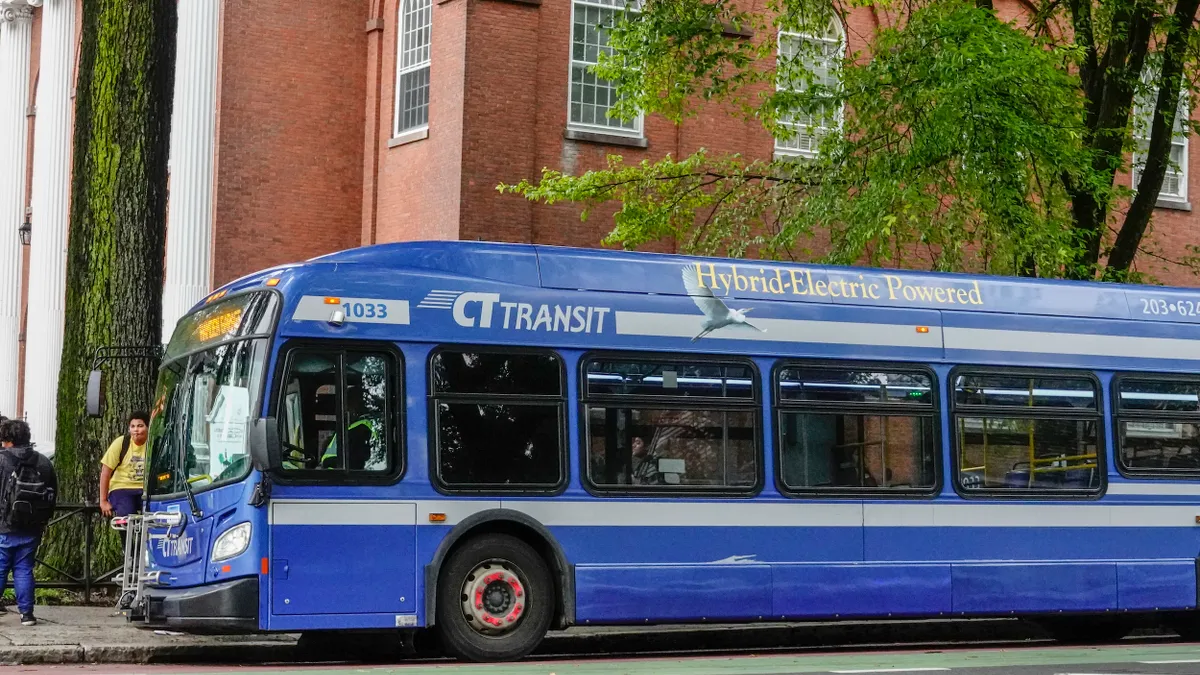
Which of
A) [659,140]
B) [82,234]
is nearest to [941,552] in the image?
[82,234]

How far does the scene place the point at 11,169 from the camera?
3912cm

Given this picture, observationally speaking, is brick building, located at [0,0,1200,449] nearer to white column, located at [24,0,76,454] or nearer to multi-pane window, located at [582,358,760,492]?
white column, located at [24,0,76,454]

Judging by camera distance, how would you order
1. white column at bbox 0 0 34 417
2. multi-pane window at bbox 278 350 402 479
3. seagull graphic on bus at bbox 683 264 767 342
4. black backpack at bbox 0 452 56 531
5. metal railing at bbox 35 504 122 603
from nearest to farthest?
multi-pane window at bbox 278 350 402 479 → seagull graphic on bus at bbox 683 264 767 342 → black backpack at bbox 0 452 56 531 → metal railing at bbox 35 504 122 603 → white column at bbox 0 0 34 417

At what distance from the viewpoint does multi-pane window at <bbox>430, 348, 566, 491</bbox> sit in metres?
12.0

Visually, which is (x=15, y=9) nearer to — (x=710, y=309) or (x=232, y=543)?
(x=710, y=309)

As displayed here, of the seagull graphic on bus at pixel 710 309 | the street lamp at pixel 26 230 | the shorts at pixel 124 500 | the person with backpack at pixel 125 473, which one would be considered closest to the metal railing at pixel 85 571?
the person with backpack at pixel 125 473

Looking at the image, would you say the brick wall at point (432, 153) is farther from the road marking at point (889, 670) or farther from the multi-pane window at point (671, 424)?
the road marking at point (889, 670)

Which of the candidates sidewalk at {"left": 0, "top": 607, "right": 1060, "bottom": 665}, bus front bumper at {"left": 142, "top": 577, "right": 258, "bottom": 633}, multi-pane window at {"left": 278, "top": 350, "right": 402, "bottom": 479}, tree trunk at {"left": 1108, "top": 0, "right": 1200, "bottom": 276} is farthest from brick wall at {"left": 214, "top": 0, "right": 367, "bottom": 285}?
bus front bumper at {"left": 142, "top": 577, "right": 258, "bottom": 633}

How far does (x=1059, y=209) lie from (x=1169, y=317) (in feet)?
17.2

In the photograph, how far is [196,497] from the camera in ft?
38.5

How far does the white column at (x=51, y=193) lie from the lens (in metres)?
33.2

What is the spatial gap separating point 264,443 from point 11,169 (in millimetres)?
30496

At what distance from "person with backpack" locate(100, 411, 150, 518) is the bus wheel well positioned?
389 centimetres

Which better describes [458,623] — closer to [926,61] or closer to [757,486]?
[757,486]
